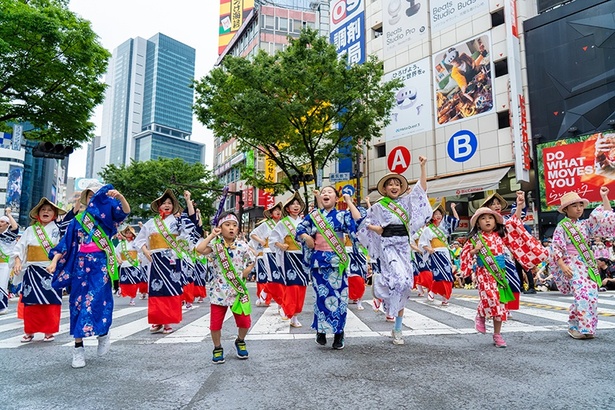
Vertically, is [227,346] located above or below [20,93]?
below

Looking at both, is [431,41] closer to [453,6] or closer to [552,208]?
[453,6]

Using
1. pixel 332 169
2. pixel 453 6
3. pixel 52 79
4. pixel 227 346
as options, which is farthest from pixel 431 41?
pixel 227 346

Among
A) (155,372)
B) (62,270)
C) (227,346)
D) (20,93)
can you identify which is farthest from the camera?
(20,93)

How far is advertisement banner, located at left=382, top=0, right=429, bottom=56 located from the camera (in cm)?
2295

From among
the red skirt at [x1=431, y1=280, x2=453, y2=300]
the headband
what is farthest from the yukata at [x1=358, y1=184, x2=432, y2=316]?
the red skirt at [x1=431, y1=280, x2=453, y2=300]

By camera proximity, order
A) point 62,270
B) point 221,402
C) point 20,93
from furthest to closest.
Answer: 1. point 20,93
2. point 62,270
3. point 221,402

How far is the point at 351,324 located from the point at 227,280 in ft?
9.25

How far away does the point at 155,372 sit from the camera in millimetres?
3854

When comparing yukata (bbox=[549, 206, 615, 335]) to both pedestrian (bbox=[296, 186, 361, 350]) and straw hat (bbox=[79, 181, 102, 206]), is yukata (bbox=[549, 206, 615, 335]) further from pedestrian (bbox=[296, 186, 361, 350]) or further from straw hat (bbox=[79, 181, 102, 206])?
straw hat (bbox=[79, 181, 102, 206])

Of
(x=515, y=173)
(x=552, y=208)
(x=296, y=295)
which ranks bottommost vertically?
(x=296, y=295)

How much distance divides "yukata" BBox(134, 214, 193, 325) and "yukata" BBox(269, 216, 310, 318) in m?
1.43

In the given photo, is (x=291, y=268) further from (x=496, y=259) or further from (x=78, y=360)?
(x=78, y=360)

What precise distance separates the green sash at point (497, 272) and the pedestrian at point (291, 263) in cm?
266

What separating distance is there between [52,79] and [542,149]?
18165mm
